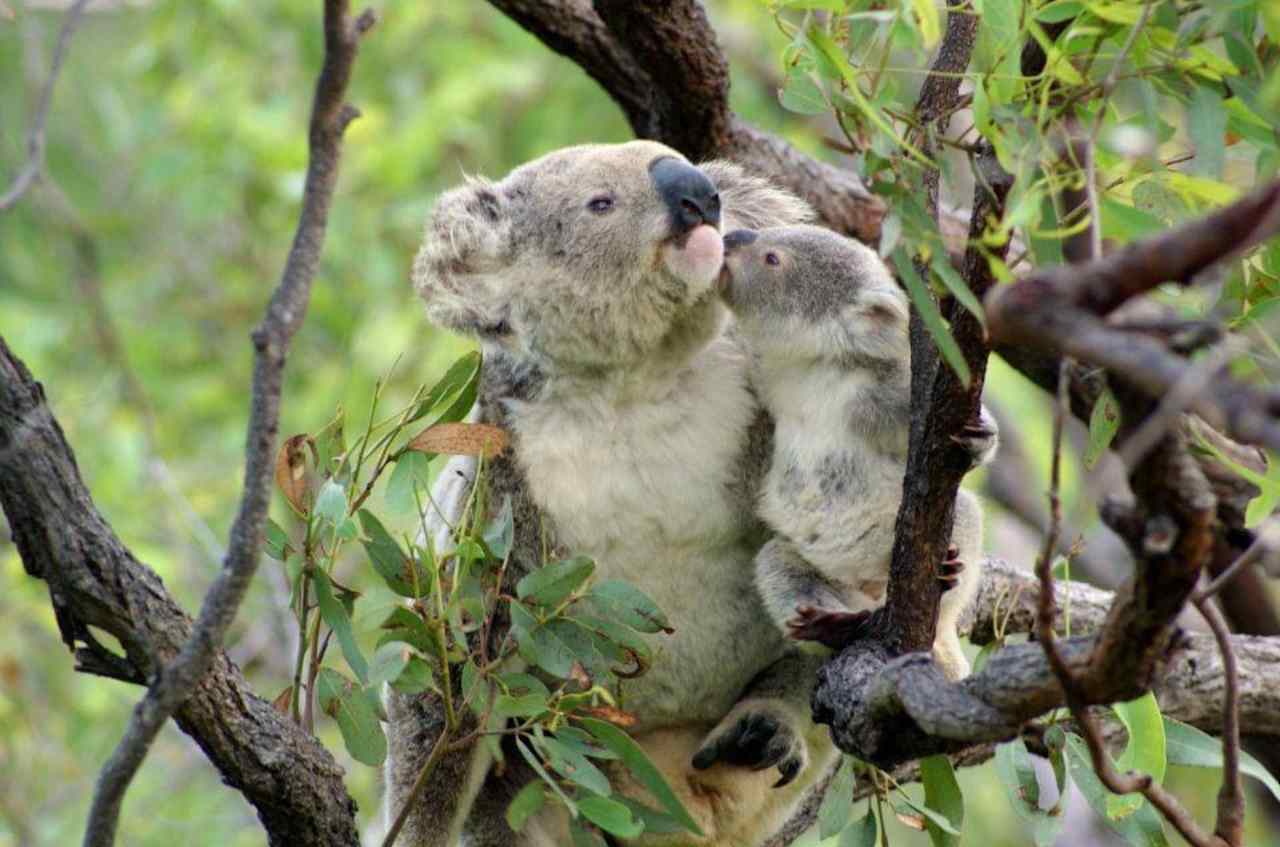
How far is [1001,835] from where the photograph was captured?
779 cm

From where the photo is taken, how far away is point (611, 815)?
247 cm

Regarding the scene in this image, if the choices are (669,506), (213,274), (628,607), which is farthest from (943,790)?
(213,274)

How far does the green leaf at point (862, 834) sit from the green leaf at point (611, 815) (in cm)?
43

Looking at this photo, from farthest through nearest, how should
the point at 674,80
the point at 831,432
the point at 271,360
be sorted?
the point at 674,80
the point at 831,432
the point at 271,360

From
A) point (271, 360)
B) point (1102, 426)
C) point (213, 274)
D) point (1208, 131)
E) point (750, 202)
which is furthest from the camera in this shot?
point (213, 274)

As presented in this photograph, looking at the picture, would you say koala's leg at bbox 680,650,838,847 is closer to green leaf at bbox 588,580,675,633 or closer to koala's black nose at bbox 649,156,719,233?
green leaf at bbox 588,580,675,633

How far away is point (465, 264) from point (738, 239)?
22.3 inches

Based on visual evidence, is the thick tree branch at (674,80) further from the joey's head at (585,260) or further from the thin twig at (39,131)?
the thin twig at (39,131)

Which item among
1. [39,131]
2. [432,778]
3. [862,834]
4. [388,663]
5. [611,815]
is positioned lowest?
[862,834]

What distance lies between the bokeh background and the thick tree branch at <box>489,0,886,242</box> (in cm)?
187

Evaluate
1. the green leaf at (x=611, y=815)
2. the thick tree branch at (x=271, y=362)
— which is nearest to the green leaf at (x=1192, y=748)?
the green leaf at (x=611, y=815)

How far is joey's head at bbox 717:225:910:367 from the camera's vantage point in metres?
2.71

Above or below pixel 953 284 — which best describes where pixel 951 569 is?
below

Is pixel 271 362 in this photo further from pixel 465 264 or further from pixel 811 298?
pixel 465 264
